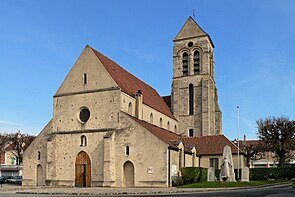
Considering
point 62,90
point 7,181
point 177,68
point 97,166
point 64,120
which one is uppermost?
point 177,68

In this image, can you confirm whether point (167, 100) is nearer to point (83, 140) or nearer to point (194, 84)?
point (194, 84)

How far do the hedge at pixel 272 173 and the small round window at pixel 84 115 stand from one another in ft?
72.1

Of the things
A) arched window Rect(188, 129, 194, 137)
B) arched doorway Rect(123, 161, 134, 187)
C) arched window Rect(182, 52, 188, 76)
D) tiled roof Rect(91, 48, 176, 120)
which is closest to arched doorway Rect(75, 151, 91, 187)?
arched doorway Rect(123, 161, 134, 187)

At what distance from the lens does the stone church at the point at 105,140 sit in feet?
117

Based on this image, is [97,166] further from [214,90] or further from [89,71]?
[214,90]

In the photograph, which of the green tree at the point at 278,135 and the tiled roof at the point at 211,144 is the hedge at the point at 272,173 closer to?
the tiled roof at the point at 211,144

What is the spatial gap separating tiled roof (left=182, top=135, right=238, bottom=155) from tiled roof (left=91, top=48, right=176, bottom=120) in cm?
606

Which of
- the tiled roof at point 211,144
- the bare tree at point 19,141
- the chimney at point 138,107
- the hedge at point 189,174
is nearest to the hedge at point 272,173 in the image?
the tiled roof at point 211,144

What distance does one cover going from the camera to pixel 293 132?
182 feet

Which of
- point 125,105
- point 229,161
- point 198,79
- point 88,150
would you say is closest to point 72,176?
point 88,150

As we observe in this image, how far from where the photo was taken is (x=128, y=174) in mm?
36531

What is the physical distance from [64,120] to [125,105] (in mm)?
7409

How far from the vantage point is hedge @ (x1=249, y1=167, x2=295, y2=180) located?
45.4m

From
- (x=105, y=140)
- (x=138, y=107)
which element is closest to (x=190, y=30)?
(x=138, y=107)
